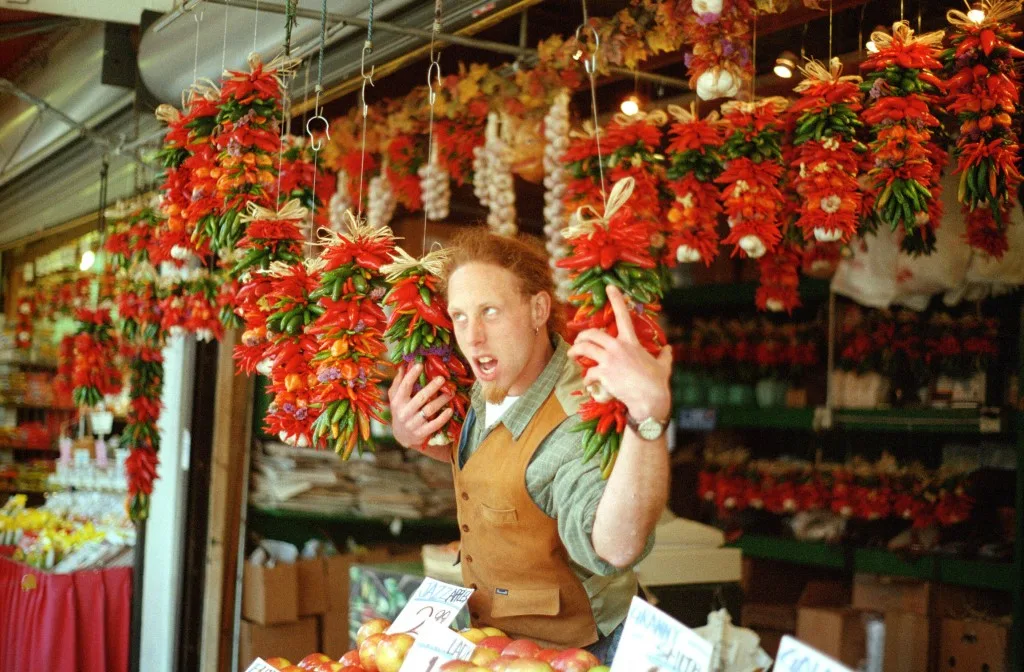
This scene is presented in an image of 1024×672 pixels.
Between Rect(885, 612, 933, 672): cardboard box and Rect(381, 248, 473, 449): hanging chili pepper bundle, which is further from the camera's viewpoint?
Rect(885, 612, 933, 672): cardboard box

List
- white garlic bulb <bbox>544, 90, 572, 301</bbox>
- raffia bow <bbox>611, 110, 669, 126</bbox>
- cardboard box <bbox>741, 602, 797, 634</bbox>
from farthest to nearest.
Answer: cardboard box <bbox>741, 602, 797, 634</bbox>, white garlic bulb <bbox>544, 90, 572, 301</bbox>, raffia bow <bbox>611, 110, 669, 126</bbox>

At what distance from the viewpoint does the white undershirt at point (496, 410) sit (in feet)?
8.97

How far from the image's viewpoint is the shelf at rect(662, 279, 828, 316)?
6530 millimetres

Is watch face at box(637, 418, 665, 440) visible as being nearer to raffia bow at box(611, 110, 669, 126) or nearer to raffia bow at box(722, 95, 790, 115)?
raffia bow at box(722, 95, 790, 115)

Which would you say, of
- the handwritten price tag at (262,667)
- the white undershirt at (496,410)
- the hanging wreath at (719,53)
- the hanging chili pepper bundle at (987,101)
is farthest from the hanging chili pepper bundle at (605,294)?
the hanging chili pepper bundle at (987,101)

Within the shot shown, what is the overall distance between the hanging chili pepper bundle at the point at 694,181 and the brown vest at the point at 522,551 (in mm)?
1491

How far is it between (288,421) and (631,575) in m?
0.99

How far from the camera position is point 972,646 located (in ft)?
17.0

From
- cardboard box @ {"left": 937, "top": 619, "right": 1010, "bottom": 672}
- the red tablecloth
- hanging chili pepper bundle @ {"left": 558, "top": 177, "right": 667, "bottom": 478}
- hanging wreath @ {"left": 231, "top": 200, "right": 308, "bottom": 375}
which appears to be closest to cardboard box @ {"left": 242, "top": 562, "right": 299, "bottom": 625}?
the red tablecloth

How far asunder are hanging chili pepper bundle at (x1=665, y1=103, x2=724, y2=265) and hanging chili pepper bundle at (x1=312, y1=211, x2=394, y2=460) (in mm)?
1513

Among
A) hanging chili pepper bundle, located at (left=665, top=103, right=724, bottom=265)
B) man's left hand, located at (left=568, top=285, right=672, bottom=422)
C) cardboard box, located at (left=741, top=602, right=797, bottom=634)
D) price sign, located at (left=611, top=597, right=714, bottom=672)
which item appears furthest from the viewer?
cardboard box, located at (left=741, top=602, right=797, bottom=634)

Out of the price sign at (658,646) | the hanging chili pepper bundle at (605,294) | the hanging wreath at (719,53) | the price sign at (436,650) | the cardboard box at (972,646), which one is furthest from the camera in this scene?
Result: the cardboard box at (972,646)

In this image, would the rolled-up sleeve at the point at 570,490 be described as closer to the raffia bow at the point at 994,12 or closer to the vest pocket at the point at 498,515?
the vest pocket at the point at 498,515

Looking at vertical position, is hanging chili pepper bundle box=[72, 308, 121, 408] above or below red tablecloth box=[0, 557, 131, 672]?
above
